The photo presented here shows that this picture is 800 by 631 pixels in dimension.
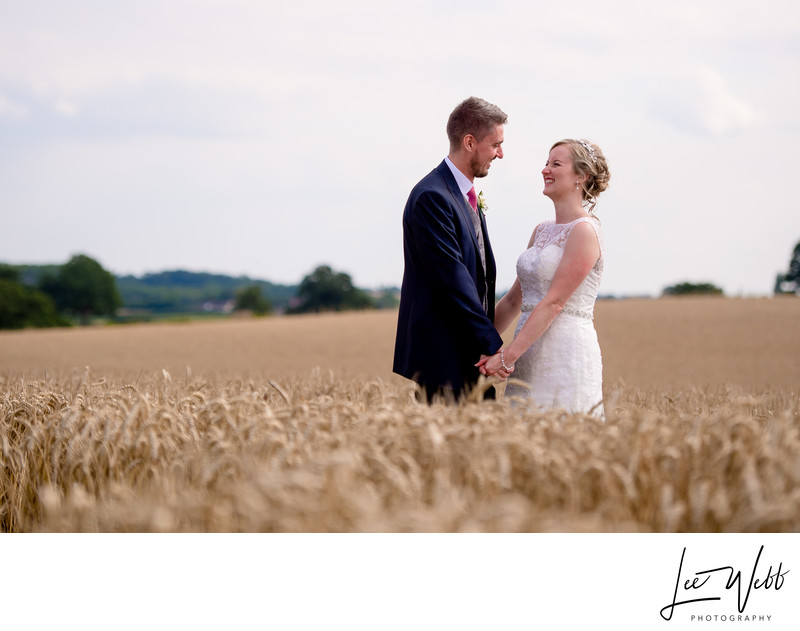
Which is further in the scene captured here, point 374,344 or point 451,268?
point 374,344

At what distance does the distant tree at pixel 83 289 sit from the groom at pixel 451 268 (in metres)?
59.4

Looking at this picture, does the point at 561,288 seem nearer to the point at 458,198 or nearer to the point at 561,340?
the point at 561,340

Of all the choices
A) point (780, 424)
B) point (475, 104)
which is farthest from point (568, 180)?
point (780, 424)

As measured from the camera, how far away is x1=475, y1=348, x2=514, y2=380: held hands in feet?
15.3

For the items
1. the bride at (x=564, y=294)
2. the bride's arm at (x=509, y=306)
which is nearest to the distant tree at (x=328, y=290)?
the bride's arm at (x=509, y=306)

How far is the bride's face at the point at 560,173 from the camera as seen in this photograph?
15.9 feet

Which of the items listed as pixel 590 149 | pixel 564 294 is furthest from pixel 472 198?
pixel 564 294

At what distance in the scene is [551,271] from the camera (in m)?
4.80

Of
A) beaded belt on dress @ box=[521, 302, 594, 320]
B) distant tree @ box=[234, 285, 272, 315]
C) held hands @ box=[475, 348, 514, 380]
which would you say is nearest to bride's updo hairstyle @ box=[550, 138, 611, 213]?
beaded belt on dress @ box=[521, 302, 594, 320]

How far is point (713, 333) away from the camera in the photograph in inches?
866

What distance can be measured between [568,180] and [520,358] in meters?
1.20

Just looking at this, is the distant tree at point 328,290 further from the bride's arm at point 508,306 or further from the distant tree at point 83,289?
the bride's arm at point 508,306

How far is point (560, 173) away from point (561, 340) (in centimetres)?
106
